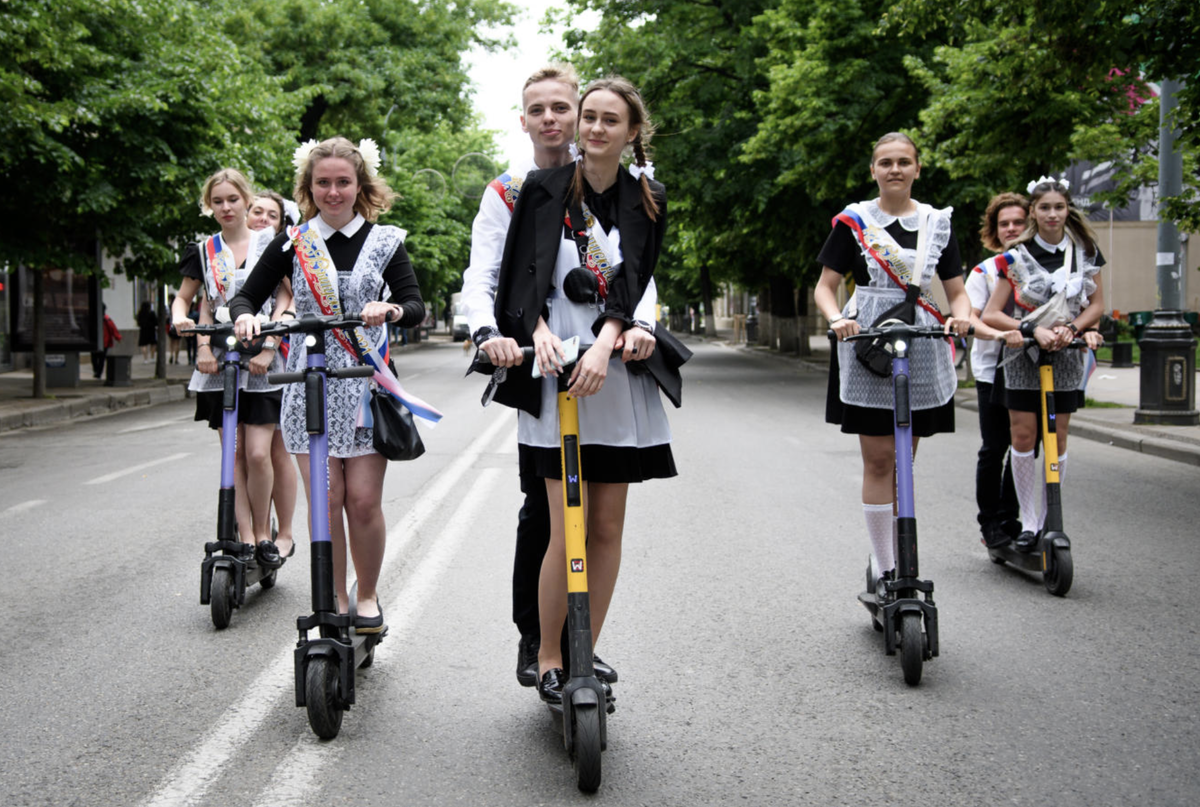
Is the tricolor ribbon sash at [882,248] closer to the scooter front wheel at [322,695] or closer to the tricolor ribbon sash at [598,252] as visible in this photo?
the tricolor ribbon sash at [598,252]

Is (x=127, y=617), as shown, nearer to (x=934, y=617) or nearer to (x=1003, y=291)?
(x=934, y=617)

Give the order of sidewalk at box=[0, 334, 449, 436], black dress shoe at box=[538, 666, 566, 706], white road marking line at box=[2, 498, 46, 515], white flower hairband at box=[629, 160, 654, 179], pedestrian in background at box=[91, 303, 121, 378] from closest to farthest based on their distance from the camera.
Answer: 1. white flower hairband at box=[629, 160, 654, 179]
2. black dress shoe at box=[538, 666, 566, 706]
3. white road marking line at box=[2, 498, 46, 515]
4. sidewalk at box=[0, 334, 449, 436]
5. pedestrian in background at box=[91, 303, 121, 378]

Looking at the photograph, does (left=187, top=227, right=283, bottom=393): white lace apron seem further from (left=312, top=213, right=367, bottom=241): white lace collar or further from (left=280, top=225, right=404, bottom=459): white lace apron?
(left=312, top=213, right=367, bottom=241): white lace collar

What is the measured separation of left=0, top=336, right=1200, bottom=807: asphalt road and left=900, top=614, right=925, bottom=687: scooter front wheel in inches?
2.4

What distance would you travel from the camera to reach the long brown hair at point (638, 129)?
3451mm

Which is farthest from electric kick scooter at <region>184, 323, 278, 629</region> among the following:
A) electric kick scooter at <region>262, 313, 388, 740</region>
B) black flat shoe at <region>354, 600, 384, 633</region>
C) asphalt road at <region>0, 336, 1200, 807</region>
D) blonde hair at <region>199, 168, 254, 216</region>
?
electric kick scooter at <region>262, 313, 388, 740</region>

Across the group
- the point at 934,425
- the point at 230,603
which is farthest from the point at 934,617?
the point at 230,603

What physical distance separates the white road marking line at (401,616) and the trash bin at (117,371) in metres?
14.3

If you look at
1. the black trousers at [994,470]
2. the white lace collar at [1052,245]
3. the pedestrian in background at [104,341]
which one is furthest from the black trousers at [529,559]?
the pedestrian in background at [104,341]

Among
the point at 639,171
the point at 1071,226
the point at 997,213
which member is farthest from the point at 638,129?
the point at 997,213

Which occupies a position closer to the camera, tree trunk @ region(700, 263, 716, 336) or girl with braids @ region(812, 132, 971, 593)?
girl with braids @ region(812, 132, 971, 593)

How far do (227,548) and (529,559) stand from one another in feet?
6.50

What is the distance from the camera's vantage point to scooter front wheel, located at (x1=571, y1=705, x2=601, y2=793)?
3297mm

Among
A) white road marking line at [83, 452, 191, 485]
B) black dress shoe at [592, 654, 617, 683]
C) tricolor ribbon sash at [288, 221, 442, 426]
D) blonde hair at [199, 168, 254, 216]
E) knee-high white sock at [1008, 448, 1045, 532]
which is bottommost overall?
white road marking line at [83, 452, 191, 485]
